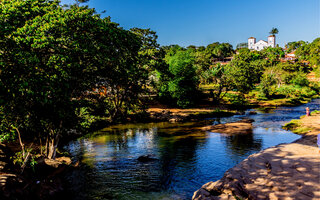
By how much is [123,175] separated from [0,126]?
933 cm

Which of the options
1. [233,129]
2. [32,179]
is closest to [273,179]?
[32,179]

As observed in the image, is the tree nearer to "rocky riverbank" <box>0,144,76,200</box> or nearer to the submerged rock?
"rocky riverbank" <box>0,144,76,200</box>

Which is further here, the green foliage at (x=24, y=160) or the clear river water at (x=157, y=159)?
the clear river water at (x=157, y=159)

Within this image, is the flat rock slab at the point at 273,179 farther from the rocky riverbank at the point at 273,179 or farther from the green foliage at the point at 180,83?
the green foliage at the point at 180,83

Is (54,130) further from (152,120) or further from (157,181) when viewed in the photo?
(152,120)

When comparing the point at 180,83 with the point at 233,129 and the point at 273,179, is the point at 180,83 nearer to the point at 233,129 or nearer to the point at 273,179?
the point at 233,129

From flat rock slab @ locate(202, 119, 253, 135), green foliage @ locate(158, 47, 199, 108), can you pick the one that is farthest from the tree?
green foliage @ locate(158, 47, 199, 108)

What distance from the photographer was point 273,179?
10984mm

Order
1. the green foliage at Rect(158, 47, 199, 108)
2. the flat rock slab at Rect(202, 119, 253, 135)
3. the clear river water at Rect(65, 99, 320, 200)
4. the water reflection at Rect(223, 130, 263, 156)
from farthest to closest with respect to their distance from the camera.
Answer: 1. the green foliage at Rect(158, 47, 199, 108)
2. the flat rock slab at Rect(202, 119, 253, 135)
3. the water reflection at Rect(223, 130, 263, 156)
4. the clear river water at Rect(65, 99, 320, 200)

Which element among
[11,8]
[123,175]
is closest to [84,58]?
[11,8]

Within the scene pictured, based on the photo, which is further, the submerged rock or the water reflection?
the water reflection

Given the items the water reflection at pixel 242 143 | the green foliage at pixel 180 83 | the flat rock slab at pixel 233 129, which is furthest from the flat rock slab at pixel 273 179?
the green foliage at pixel 180 83

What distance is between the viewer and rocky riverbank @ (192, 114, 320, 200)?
977cm

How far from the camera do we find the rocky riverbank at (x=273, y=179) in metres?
9.77
